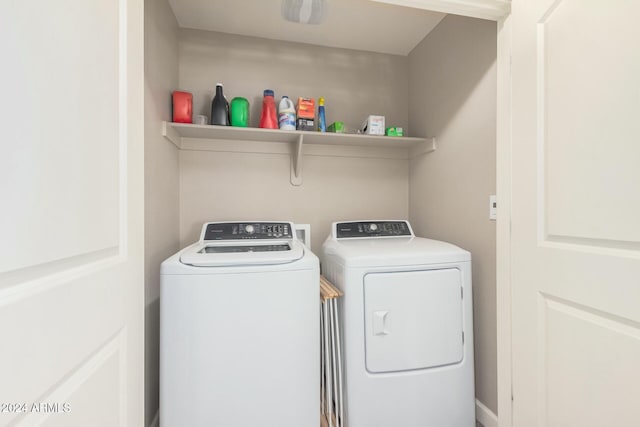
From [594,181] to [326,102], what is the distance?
75.4 inches

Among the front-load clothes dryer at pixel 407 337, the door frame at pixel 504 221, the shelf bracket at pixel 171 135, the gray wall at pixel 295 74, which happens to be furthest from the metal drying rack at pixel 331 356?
the gray wall at pixel 295 74

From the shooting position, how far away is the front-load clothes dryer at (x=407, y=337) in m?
1.48

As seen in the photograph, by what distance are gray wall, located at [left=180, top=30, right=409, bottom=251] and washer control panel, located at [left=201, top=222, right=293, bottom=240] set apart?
0.96 feet

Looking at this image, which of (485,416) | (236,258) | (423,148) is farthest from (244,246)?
(485,416)

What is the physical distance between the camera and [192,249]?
5.14ft

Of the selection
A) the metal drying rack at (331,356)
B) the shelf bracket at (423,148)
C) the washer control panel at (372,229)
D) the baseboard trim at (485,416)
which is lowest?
the baseboard trim at (485,416)

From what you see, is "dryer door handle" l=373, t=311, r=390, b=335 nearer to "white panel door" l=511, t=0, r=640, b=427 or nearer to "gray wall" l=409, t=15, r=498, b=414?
"white panel door" l=511, t=0, r=640, b=427

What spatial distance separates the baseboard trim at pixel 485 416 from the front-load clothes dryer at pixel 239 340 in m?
1.05

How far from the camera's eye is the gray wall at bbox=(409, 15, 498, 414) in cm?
167

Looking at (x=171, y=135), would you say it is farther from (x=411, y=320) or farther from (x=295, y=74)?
(x=411, y=320)

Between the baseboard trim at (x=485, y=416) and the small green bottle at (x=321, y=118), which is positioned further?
the small green bottle at (x=321, y=118)

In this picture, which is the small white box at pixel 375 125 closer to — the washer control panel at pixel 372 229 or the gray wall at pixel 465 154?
the gray wall at pixel 465 154

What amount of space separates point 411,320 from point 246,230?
1.16m
